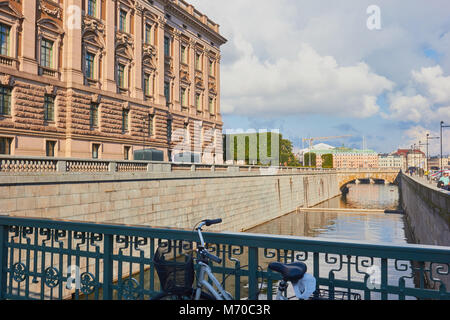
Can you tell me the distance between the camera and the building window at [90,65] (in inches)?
1000

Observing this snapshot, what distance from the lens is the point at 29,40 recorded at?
2111 cm

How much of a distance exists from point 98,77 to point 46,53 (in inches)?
164

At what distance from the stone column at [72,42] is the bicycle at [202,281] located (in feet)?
74.7

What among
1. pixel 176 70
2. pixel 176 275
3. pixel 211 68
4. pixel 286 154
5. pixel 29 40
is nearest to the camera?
pixel 176 275

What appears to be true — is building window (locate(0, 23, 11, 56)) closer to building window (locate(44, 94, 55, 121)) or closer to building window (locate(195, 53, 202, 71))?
building window (locate(44, 94, 55, 121))

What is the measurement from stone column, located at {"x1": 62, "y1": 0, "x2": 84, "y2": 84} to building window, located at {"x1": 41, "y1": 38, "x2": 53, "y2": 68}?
91 centimetres

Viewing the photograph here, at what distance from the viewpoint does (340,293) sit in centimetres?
349

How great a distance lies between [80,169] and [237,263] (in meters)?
12.8

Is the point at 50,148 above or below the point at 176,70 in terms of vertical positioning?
below

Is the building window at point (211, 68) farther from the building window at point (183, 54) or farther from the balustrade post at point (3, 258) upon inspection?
the balustrade post at point (3, 258)

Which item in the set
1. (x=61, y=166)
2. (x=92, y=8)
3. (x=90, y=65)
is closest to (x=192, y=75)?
(x=92, y=8)

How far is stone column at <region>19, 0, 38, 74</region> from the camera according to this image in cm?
2081

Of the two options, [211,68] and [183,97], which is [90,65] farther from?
[211,68]
